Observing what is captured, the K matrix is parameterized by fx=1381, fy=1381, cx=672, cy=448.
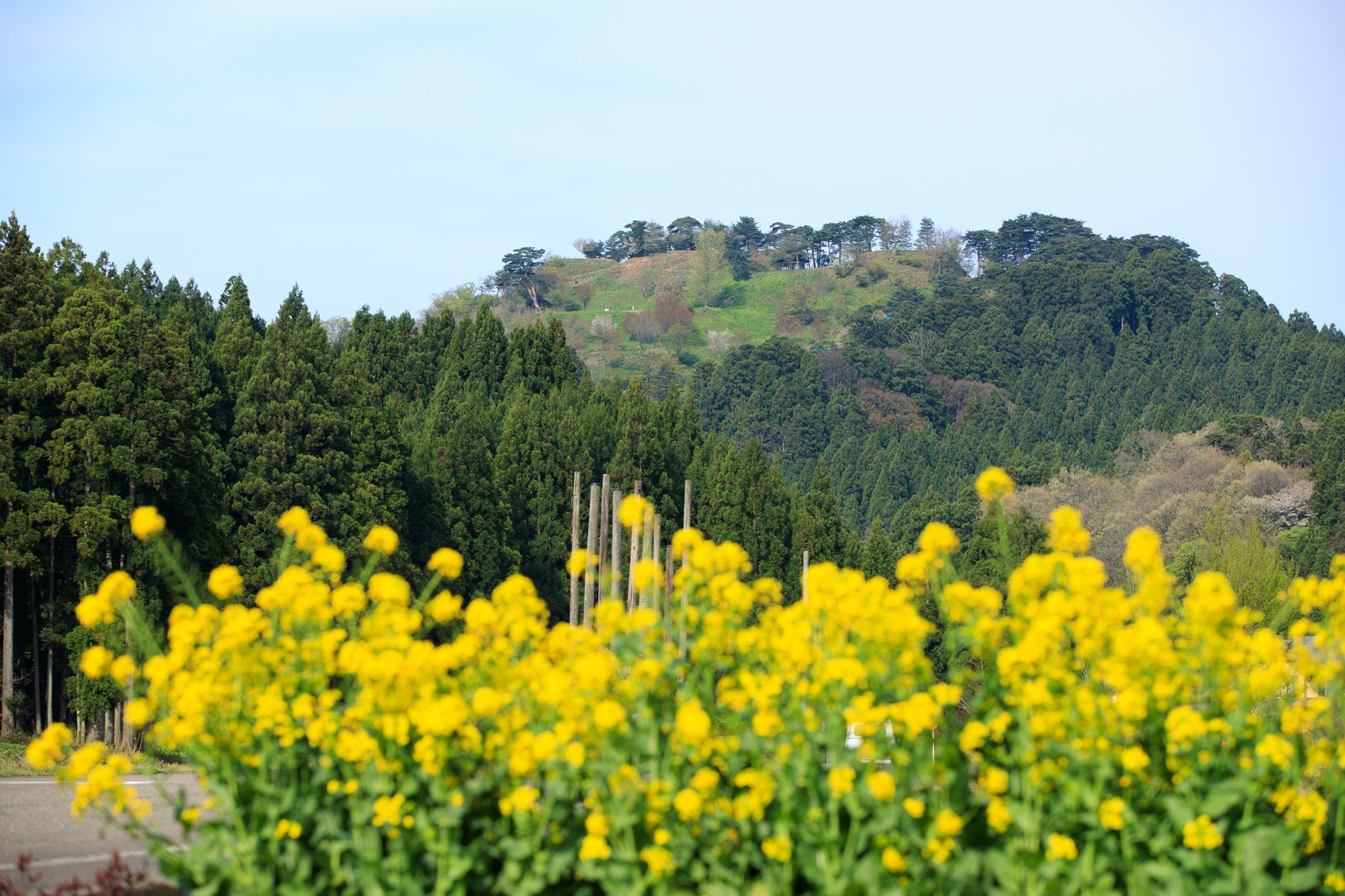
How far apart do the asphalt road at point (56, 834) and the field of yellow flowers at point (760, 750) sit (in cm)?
106

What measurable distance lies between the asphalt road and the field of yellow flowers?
1.06m

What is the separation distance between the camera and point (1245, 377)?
85.3m

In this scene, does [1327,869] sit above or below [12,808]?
above

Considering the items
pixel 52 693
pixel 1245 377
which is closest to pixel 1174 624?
pixel 52 693

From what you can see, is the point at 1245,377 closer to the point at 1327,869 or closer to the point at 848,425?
the point at 848,425

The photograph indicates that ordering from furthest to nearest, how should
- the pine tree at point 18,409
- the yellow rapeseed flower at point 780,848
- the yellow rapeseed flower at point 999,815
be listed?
the pine tree at point 18,409, the yellow rapeseed flower at point 999,815, the yellow rapeseed flower at point 780,848

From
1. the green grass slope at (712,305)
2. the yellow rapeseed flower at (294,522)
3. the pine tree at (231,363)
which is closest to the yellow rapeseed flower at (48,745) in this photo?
the yellow rapeseed flower at (294,522)

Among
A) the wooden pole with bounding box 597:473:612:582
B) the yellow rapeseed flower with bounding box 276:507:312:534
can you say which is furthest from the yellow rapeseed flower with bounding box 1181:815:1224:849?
the wooden pole with bounding box 597:473:612:582

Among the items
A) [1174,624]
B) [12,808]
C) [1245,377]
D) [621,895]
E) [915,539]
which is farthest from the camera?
[1245,377]

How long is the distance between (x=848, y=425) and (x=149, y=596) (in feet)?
222

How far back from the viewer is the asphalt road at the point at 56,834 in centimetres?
776

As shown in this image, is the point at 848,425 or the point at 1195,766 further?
the point at 848,425

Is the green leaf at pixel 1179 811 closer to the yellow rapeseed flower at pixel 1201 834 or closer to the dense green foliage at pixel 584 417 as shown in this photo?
the yellow rapeseed flower at pixel 1201 834

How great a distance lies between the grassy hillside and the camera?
11719 centimetres
